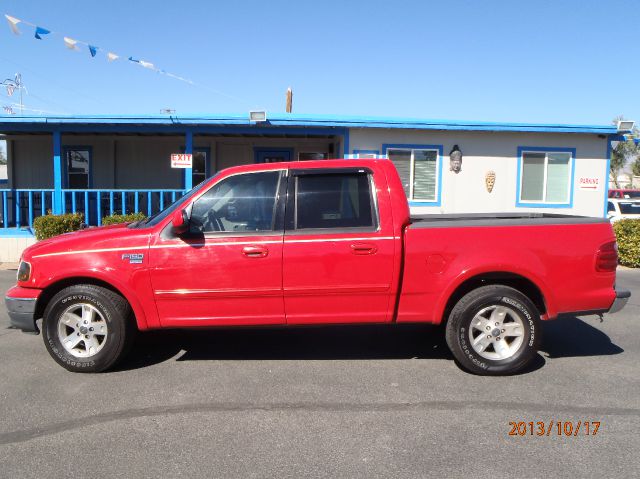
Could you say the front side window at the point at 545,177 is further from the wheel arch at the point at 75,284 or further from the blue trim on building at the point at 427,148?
the wheel arch at the point at 75,284

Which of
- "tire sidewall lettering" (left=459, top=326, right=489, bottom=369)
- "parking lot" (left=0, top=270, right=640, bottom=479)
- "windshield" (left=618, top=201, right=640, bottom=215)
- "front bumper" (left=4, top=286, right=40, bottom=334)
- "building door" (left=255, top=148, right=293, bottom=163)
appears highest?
"building door" (left=255, top=148, right=293, bottom=163)

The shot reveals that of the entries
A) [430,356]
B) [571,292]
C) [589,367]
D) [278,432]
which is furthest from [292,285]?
[589,367]

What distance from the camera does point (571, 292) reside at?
4.28 metres

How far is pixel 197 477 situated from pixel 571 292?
3354mm

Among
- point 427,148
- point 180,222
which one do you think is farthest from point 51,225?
point 427,148

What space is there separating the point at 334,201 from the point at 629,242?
31.3 feet

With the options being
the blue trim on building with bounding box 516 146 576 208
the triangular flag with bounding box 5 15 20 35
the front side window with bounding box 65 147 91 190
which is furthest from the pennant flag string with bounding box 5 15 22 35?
the blue trim on building with bounding box 516 146 576 208

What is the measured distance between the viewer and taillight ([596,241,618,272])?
427 cm

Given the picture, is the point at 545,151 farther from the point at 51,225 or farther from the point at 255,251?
the point at 51,225

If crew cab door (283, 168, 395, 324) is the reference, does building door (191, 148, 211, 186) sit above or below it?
above

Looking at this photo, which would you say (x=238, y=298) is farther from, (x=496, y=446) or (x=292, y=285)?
(x=496, y=446)

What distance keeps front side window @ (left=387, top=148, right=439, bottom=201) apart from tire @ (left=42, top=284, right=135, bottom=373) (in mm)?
8904

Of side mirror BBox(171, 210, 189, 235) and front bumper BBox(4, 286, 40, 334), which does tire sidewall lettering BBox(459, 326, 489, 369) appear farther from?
front bumper BBox(4, 286, 40, 334)

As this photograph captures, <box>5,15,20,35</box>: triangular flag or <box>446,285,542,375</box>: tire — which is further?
<box>5,15,20,35</box>: triangular flag
